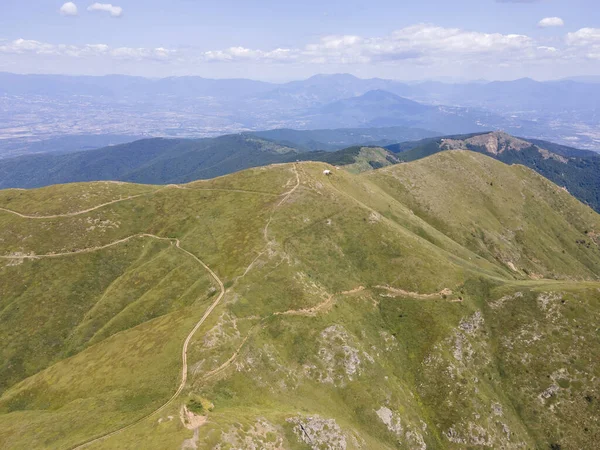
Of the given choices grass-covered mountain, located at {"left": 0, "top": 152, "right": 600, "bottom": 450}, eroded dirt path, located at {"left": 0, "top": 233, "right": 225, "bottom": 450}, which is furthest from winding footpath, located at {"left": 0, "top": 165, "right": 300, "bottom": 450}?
grass-covered mountain, located at {"left": 0, "top": 152, "right": 600, "bottom": 450}

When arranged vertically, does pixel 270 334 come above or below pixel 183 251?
below

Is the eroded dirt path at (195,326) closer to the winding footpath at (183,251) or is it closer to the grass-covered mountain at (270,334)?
the winding footpath at (183,251)

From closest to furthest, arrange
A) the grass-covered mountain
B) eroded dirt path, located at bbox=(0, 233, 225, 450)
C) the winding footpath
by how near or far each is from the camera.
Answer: eroded dirt path, located at bbox=(0, 233, 225, 450)
the winding footpath
the grass-covered mountain

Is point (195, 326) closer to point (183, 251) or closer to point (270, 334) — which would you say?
point (270, 334)

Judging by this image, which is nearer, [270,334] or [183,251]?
[270,334]

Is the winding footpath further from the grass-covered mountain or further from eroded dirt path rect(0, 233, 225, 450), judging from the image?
the grass-covered mountain

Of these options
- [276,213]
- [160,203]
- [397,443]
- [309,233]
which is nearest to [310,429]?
[397,443]

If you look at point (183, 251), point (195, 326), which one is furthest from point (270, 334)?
point (183, 251)

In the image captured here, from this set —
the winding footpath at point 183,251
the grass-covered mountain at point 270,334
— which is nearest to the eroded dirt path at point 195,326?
the winding footpath at point 183,251

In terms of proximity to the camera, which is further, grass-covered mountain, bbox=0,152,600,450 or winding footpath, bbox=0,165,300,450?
grass-covered mountain, bbox=0,152,600,450
